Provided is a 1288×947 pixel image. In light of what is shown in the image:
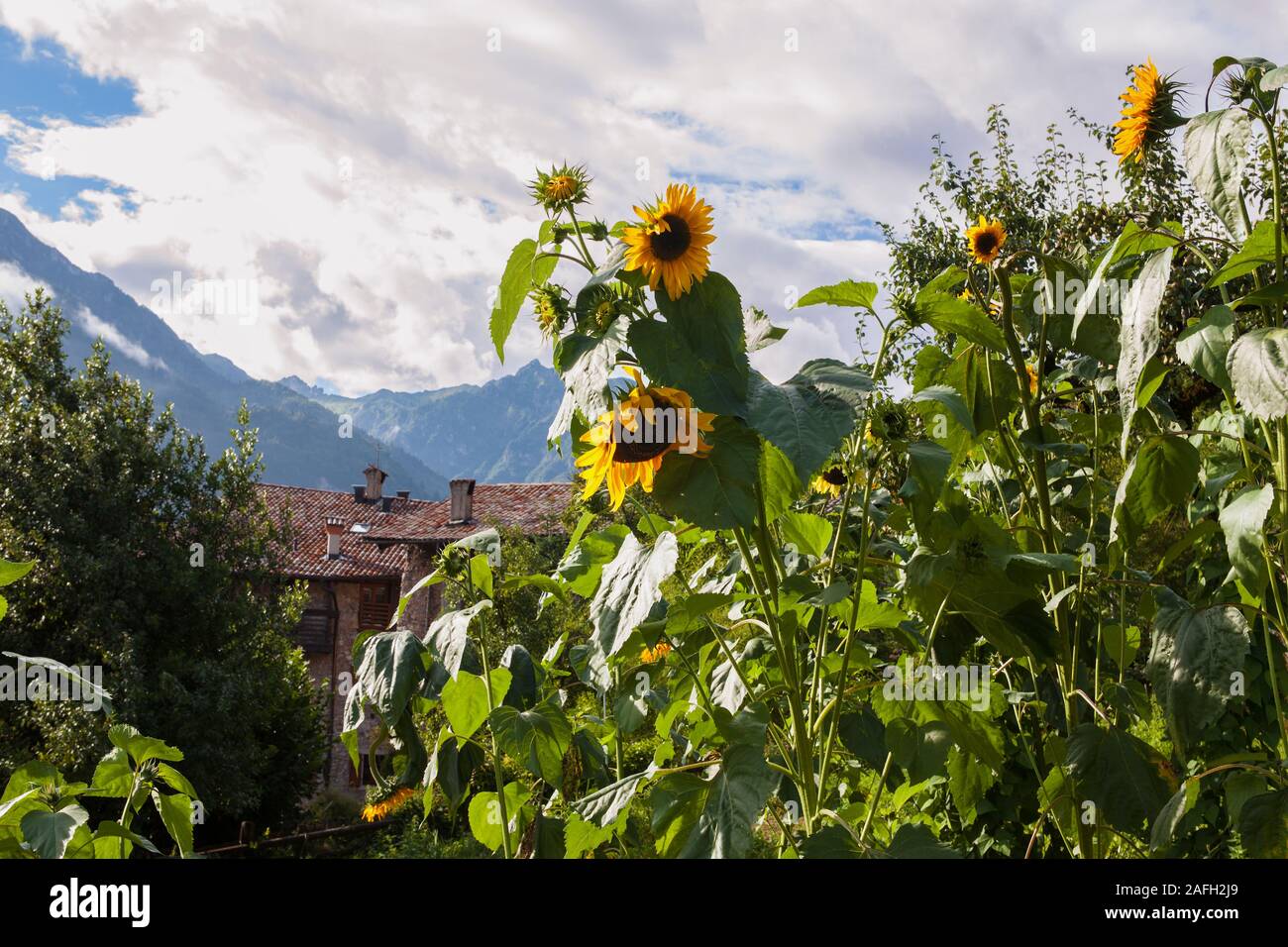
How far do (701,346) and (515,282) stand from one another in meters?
0.35

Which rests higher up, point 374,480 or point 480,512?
point 374,480

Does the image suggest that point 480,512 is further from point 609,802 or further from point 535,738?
point 609,802

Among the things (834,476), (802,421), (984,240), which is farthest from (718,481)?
(834,476)

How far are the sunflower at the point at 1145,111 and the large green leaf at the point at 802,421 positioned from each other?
3.14 ft

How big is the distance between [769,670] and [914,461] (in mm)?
630

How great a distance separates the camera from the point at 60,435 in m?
16.6

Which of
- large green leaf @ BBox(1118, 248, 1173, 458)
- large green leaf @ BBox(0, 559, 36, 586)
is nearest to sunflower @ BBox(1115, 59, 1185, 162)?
large green leaf @ BBox(1118, 248, 1173, 458)

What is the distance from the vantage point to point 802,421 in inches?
45.9

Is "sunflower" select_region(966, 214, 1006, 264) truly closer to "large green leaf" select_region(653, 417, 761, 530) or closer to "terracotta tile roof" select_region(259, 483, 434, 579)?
"large green leaf" select_region(653, 417, 761, 530)

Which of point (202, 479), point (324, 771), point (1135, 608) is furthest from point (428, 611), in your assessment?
point (1135, 608)

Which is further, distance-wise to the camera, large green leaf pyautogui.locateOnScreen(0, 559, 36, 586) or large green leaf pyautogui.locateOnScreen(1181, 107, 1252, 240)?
large green leaf pyautogui.locateOnScreen(1181, 107, 1252, 240)

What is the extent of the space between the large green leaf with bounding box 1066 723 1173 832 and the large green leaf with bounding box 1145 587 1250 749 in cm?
18

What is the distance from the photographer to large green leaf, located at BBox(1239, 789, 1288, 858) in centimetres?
132
